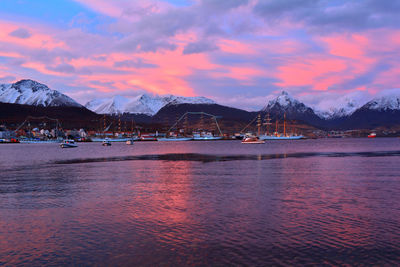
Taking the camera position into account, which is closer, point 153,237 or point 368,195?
point 153,237

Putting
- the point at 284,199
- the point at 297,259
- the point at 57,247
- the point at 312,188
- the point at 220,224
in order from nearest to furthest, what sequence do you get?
the point at 297,259, the point at 57,247, the point at 220,224, the point at 284,199, the point at 312,188

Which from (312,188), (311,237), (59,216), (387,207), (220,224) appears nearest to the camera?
(311,237)

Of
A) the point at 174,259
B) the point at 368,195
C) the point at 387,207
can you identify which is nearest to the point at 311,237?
the point at 174,259

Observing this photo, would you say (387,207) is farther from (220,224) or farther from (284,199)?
(220,224)

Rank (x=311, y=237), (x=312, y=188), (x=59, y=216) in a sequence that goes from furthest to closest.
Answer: (x=312, y=188)
(x=59, y=216)
(x=311, y=237)

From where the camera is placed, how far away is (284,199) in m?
29.3

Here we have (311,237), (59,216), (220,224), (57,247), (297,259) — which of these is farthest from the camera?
(59,216)

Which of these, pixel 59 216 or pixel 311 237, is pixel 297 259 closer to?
pixel 311 237

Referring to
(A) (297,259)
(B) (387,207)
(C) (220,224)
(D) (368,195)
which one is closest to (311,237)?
(A) (297,259)

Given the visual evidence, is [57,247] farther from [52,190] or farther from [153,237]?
[52,190]

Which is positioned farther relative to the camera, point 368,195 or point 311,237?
point 368,195

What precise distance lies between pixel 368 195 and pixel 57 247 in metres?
24.5

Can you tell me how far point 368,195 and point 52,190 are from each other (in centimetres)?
2817

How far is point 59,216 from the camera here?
23938 mm
